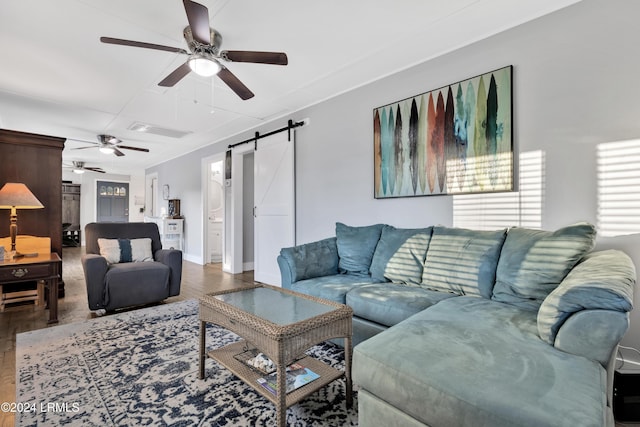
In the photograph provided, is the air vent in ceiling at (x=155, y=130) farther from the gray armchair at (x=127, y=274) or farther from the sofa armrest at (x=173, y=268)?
the sofa armrest at (x=173, y=268)

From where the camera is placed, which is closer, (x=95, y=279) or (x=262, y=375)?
(x=262, y=375)

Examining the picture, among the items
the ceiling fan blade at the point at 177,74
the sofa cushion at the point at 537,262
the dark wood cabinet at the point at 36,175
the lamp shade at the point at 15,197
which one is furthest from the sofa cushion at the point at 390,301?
the dark wood cabinet at the point at 36,175

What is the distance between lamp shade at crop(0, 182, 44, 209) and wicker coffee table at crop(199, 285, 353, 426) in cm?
277

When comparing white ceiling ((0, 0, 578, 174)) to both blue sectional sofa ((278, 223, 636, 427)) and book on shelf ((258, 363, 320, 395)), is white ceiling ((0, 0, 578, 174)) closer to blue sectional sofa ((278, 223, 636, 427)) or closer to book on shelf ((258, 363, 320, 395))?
blue sectional sofa ((278, 223, 636, 427))

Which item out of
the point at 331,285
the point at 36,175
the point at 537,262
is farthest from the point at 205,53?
the point at 36,175

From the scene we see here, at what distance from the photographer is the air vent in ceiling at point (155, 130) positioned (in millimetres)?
4953

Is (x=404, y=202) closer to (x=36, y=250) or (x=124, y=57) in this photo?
(x=124, y=57)

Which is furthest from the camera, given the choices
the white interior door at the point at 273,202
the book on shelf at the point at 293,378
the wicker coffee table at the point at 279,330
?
the white interior door at the point at 273,202

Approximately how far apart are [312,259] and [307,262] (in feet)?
0.22

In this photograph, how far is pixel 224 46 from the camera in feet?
8.68

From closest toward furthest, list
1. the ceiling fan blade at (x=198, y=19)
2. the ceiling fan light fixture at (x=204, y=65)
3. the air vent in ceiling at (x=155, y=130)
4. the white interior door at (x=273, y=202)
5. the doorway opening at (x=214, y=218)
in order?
the ceiling fan blade at (x=198, y=19) < the ceiling fan light fixture at (x=204, y=65) < the white interior door at (x=273, y=202) < the air vent in ceiling at (x=155, y=130) < the doorway opening at (x=214, y=218)

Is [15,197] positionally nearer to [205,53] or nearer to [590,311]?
[205,53]

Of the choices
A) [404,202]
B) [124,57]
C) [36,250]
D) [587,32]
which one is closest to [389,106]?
[404,202]

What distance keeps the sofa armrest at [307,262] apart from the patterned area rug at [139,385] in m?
0.66
